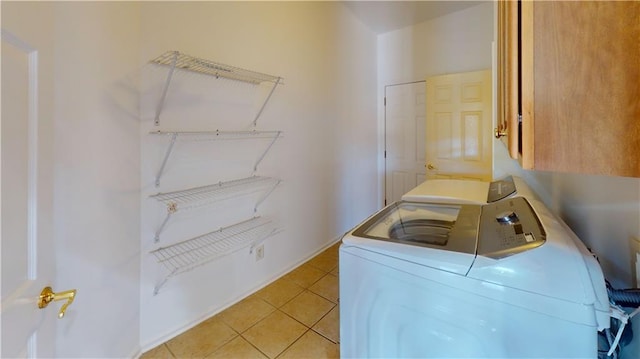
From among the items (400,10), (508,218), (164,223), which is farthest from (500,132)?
(400,10)

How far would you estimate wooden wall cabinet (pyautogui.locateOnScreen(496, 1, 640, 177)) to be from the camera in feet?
1.52

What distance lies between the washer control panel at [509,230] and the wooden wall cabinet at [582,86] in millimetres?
343

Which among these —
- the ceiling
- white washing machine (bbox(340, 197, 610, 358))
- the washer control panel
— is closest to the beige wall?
the ceiling

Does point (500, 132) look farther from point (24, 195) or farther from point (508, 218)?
point (24, 195)

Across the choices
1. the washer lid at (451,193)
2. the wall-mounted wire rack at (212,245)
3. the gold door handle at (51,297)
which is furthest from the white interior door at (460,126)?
the gold door handle at (51,297)

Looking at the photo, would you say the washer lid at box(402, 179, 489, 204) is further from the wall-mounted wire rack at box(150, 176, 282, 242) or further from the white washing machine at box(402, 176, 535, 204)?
the wall-mounted wire rack at box(150, 176, 282, 242)

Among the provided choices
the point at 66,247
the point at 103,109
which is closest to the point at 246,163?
the point at 103,109

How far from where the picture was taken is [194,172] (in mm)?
1782

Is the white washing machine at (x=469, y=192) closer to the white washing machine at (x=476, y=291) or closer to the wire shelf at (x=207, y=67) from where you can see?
the white washing machine at (x=476, y=291)

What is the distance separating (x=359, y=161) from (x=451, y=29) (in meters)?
2.04

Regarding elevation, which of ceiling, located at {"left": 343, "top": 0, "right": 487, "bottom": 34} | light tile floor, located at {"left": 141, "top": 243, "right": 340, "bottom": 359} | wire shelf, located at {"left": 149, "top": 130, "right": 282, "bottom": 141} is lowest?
light tile floor, located at {"left": 141, "top": 243, "right": 340, "bottom": 359}

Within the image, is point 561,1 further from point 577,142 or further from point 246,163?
point 246,163

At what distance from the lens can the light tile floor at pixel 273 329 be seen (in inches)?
63.3

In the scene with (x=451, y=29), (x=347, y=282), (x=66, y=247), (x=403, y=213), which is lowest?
(x=347, y=282)
